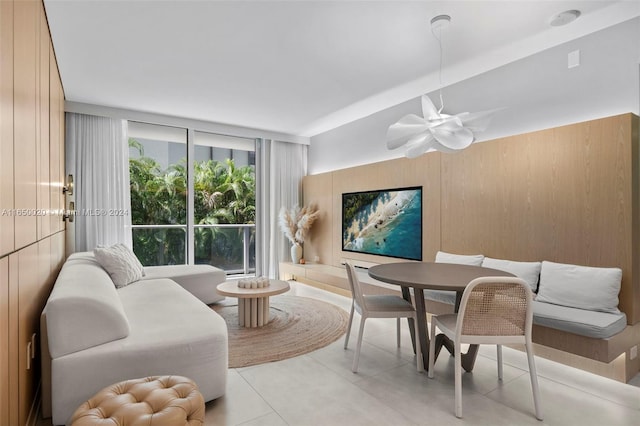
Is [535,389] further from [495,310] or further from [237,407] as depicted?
[237,407]

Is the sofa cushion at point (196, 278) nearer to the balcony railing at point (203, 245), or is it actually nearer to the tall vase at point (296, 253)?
the balcony railing at point (203, 245)

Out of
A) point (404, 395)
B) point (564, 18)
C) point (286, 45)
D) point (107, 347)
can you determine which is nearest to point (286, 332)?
point (404, 395)

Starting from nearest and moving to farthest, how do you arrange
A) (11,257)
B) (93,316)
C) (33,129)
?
(11,257) → (93,316) → (33,129)

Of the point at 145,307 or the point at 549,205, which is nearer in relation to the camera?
the point at 145,307

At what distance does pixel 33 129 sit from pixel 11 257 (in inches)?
43.6

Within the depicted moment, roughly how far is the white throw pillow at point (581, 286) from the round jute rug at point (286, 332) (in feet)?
6.38

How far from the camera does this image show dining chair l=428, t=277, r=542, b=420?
2.14m

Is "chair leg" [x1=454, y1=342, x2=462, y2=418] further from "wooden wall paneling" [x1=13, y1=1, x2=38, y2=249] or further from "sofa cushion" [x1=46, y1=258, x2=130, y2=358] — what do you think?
"wooden wall paneling" [x1=13, y1=1, x2=38, y2=249]

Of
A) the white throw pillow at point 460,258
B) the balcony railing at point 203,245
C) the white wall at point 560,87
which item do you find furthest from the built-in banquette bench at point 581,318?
the balcony railing at point 203,245

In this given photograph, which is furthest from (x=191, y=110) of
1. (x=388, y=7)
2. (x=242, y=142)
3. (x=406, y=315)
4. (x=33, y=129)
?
(x=406, y=315)

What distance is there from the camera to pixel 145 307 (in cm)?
295

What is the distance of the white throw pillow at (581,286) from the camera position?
9.10 ft

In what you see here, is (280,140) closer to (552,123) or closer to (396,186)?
(396,186)

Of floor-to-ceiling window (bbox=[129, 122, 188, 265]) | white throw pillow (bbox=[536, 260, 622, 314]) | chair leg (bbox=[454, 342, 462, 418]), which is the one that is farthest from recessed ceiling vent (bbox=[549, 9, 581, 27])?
floor-to-ceiling window (bbox=[129, 122, 188, 265])
